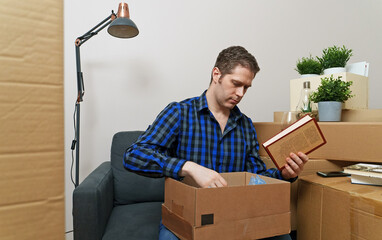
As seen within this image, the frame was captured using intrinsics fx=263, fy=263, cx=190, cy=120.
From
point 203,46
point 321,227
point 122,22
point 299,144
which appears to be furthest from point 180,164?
point 203,46

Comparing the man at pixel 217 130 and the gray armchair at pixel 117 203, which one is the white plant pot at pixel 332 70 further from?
the gray armchair at pixel 117 203

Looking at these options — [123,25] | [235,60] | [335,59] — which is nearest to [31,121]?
[235,60]

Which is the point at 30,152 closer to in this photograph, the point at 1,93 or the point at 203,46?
the point at 1,93

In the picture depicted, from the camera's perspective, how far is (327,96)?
1187mm

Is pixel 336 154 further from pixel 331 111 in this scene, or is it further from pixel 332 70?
pixel 332 70

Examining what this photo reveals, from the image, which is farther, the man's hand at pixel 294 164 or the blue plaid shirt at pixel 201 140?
the blue plaid shirt at pixel 201 140

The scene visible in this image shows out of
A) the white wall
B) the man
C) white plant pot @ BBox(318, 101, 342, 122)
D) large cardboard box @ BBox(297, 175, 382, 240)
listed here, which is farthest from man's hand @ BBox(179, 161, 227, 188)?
the white wall

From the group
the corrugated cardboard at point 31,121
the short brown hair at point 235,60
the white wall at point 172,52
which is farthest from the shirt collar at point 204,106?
the corrugated cardboard at point 31,121

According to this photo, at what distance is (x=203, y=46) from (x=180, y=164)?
3.71 feet

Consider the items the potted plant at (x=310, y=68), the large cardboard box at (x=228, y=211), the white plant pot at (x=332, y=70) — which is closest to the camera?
the large cardboard box at (x=228, y=211)

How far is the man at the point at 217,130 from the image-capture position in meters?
1.04

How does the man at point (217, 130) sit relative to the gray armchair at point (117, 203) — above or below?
above

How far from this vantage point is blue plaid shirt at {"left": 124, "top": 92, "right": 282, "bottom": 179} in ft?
3.40

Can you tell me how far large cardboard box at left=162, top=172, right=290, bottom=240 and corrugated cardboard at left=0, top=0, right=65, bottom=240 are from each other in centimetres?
39
